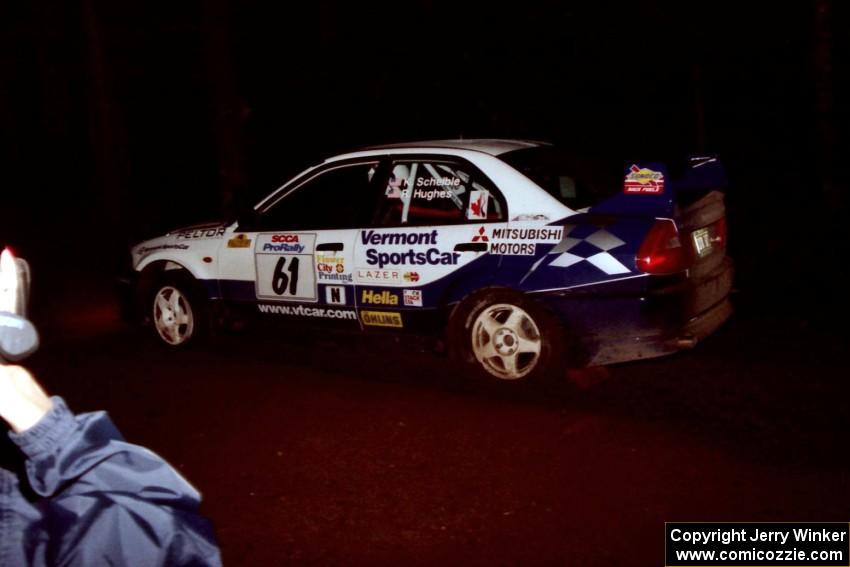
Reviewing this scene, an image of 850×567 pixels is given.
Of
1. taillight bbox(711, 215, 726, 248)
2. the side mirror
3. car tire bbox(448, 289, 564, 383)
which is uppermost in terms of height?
the side mirror

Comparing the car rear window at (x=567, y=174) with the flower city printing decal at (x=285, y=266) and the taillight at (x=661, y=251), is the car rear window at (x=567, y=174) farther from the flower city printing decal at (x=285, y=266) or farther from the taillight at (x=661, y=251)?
the flower city printing decal at (x=285, y=266)

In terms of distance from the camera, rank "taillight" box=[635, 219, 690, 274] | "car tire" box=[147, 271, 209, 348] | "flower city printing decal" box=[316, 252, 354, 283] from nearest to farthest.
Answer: "taillight" box=[635, 219, 690, 274] < "flower city printing decal" box=[316, 252, 354, 283] < "car tire" box=[147, 271, 209, 348]

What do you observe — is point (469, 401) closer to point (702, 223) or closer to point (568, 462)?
point (568, 462)

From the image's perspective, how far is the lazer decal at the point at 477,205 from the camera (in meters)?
6.28

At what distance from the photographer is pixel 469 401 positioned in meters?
6.07

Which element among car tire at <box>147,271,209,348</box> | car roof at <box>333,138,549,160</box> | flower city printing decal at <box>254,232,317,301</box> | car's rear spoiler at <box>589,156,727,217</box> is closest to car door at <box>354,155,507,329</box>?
car roof at <box>333,138,549,160</box>

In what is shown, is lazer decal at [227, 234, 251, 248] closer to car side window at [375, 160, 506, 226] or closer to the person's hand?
car side window at [375, 160, 506, 226]

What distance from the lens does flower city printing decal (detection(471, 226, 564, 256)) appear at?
5.96 meters

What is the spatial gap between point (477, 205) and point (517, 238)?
404 millimetres

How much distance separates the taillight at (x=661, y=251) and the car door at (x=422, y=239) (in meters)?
0.98

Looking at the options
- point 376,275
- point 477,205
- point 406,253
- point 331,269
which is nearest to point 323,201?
point 331,269

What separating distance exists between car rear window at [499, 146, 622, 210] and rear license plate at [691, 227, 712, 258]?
0.67 meters

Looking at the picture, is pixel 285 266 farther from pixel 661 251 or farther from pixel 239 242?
pixel 661 251

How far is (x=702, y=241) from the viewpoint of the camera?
6.05 m
